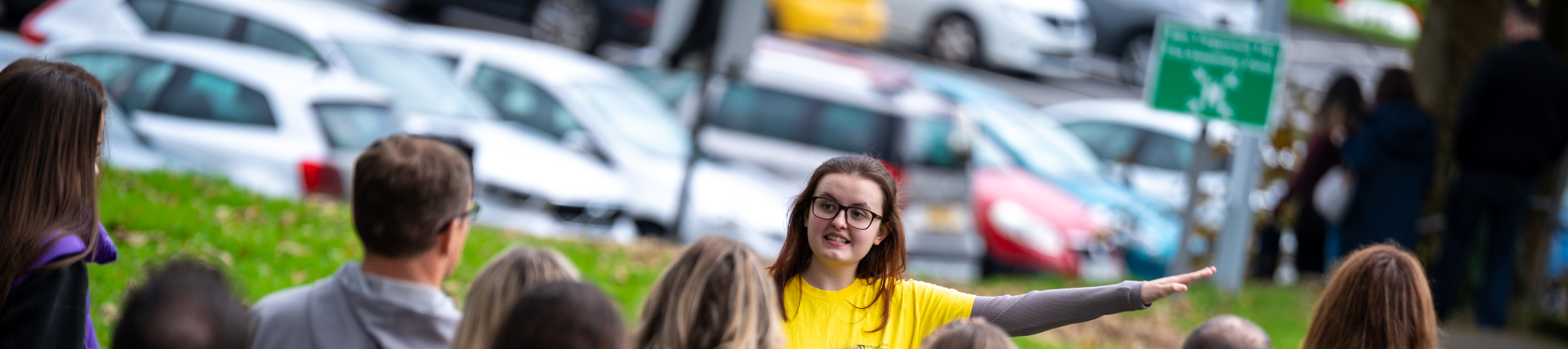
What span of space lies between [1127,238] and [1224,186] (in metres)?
1.03

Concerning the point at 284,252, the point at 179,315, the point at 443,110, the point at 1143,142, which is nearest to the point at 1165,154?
the point at 1143,142

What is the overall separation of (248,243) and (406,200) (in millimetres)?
4098

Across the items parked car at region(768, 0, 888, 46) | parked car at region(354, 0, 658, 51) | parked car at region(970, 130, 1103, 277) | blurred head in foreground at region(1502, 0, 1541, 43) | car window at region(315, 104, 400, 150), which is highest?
blurred head in foreground at region(1502, 0, 1541, 43)

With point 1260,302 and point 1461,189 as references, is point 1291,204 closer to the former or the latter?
point 1260,302

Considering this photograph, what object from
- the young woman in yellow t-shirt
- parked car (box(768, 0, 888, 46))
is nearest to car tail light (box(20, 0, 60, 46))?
parked car (box(768, 0, 888, 46))

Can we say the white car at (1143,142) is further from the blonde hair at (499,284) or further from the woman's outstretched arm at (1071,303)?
the blonde hair at (499,284)

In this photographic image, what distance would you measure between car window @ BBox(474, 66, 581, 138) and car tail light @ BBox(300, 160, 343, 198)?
1.31 meters

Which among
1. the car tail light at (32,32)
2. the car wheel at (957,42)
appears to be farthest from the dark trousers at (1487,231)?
the car tail light at (32,32)

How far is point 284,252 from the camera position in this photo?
5.75 metres

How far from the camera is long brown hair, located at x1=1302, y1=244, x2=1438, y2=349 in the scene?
8.50ft

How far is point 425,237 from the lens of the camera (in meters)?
2.18

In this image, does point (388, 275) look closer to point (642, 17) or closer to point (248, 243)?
point (248, 243)

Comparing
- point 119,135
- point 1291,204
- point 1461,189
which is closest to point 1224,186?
point 1291,204

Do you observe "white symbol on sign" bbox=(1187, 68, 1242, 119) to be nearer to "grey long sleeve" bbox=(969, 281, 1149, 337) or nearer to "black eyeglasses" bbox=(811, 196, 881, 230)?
"grey long sleeve" bbox=(969, 281, 1149, 337)
